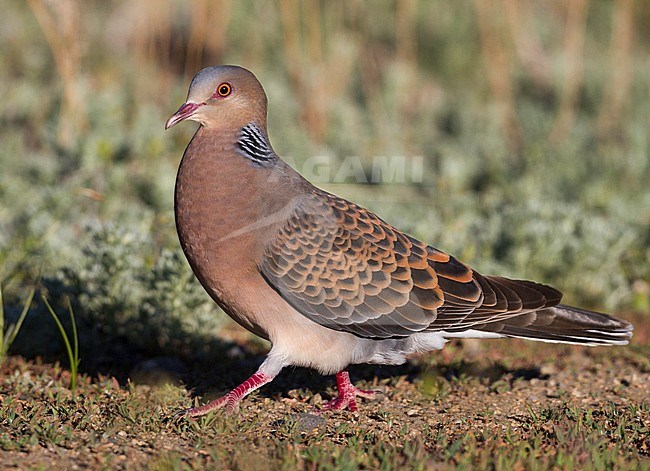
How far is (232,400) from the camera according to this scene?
388 centimetres

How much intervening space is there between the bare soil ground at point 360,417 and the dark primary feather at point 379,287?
41 centimetres

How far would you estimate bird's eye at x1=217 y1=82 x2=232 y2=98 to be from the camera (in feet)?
13.8

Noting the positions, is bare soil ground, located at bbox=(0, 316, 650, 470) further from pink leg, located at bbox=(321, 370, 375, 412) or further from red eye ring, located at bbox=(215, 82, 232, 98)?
red eye ring, located at bbox=(215, 82, 232, 98)

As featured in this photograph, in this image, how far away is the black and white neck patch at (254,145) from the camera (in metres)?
4.12

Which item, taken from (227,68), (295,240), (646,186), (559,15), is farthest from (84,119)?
(559,15)

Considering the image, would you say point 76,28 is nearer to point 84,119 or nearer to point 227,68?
point 84,119

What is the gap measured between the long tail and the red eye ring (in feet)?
5.54

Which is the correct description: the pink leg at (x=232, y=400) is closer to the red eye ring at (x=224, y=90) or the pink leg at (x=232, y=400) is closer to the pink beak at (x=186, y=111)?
the pink beak at (x=186, y=111)

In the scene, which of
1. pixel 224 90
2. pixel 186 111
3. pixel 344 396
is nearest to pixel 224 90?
pixel 224 90

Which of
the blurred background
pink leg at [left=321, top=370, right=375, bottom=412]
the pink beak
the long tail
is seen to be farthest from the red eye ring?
the long tail

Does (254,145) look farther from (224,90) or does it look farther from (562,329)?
(562,329)

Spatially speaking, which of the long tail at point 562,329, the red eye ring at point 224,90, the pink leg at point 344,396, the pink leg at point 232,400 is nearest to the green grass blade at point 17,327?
the pink leg at point 232,400

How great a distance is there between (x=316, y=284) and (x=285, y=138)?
4.66m

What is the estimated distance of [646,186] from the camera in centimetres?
831
